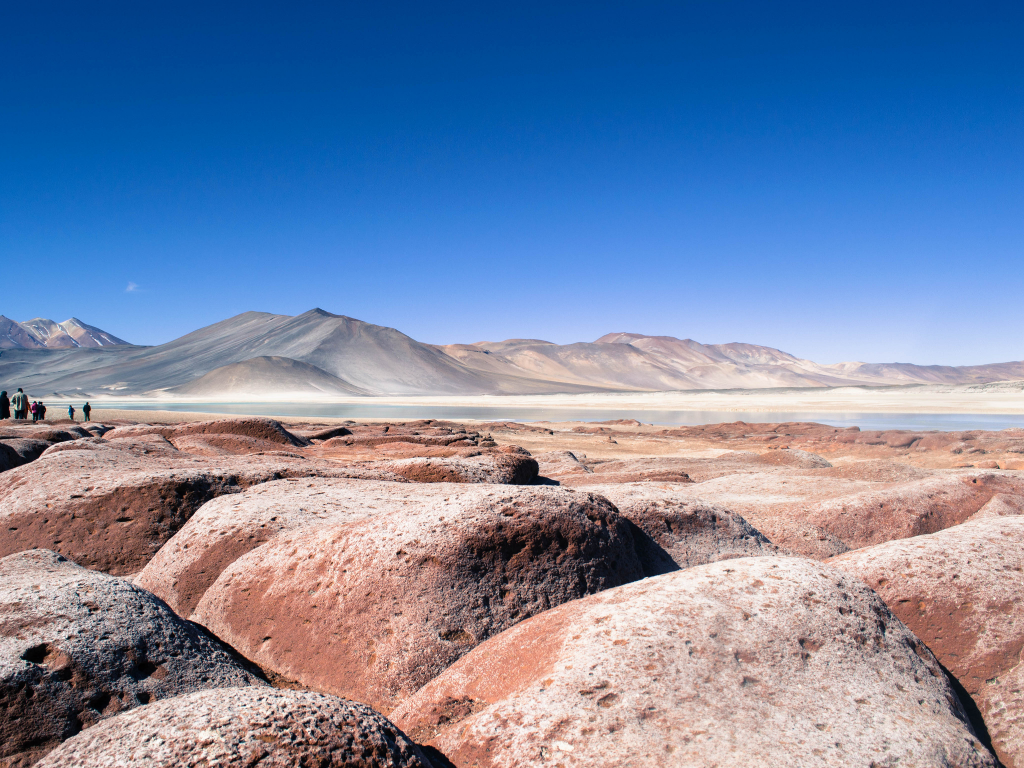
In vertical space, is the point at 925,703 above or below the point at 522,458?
below

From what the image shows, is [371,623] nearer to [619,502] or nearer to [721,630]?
[721,630]

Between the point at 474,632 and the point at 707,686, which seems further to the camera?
the point at 474,632

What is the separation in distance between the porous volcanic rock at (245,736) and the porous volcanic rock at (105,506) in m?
3.07

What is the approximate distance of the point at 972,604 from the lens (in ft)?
10.6

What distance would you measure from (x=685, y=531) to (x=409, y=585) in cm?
203

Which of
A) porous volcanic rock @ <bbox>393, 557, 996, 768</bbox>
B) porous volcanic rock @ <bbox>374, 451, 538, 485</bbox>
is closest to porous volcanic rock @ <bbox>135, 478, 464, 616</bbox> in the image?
porous volcanic rock @ <bbox>374, 451, 538, 485</bbox>

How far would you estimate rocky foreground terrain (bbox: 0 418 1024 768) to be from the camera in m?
2.02

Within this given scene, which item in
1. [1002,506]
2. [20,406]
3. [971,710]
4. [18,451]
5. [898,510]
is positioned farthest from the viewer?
[20,406]

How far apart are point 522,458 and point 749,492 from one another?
2.60 metres

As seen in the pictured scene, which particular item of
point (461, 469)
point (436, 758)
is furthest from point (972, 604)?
point (461, 469)

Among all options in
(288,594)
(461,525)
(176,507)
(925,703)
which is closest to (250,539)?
(288,594)

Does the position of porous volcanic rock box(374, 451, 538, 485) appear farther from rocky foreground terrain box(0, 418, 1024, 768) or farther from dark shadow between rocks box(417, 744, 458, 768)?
dark shadow between rocks box(417, 744, 458, 768)

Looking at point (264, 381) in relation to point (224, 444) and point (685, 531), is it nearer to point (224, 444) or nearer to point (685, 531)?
point (224, 444)

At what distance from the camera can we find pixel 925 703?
95.7 inches
